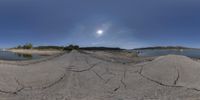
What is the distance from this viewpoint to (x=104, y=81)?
3.29 metres

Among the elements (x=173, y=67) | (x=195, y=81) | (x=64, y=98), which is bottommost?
(x=64, y=98)

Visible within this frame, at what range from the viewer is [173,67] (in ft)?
11.1

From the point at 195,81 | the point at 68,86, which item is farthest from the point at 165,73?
the point at 68,86

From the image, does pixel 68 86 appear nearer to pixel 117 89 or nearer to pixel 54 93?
pixel 54 93

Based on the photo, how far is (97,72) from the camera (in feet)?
11.5

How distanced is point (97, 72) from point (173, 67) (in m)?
1.53

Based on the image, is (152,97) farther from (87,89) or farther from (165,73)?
(87,89)

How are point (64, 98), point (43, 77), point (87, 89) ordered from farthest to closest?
point (43, 77), point (87, 89), point (64, 98)

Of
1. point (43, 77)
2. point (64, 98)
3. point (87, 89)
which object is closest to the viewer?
point (64, 98)

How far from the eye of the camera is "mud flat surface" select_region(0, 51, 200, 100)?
2.94 meters

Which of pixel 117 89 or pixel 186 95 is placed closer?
pixel 186 95

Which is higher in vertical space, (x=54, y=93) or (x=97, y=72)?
(x=97, y=72)

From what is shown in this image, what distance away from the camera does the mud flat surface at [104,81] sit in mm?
2943

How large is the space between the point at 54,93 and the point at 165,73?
7.00 ft
